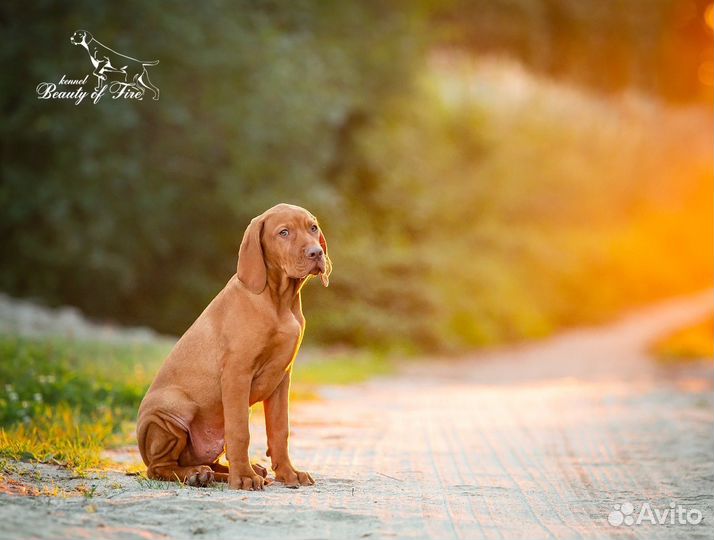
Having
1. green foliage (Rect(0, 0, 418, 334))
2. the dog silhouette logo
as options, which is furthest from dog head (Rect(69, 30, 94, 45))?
green foliage (Rect(0, 0, 418, 334))

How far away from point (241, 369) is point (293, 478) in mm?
731

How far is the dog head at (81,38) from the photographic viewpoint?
49.1 ft

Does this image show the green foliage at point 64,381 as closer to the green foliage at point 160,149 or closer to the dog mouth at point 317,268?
the dog mouth at point 317,268

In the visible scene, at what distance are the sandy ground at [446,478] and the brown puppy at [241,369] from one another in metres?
0.27

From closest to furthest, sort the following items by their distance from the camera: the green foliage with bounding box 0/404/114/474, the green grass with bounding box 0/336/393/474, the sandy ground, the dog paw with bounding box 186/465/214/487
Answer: the sandy ground < the dog paw with bounding box 186/465/214/487 < the green foliage with bounding box 0/404/114/474 < the green grass with bounding box 0/336/393/474

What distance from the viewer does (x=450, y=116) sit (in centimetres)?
2609

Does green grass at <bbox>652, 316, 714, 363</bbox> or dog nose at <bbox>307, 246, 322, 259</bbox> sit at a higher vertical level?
green grass at <bbox>652, 316, 714, 363</bbox>

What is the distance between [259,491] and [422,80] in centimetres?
2043

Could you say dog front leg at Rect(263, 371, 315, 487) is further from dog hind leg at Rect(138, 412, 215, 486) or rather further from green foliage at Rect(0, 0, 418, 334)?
green foliage at Rect(0, 0, 418, 334)

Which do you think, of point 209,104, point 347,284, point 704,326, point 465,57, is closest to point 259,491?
point 209,104

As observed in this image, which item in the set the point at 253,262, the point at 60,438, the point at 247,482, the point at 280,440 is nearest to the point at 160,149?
the point at 60,438

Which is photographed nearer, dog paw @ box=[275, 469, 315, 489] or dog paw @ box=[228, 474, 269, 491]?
dog paw @ box=[228, 474, 269, 491]

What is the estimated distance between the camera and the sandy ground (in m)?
4.62

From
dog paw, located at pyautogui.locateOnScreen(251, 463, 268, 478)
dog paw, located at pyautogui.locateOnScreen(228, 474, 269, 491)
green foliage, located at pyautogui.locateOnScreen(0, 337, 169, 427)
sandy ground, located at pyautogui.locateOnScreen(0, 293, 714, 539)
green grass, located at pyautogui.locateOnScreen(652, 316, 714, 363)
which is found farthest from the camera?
green grass, located at pyautogui.locateOnScreen(652, 316, 714, 363)
